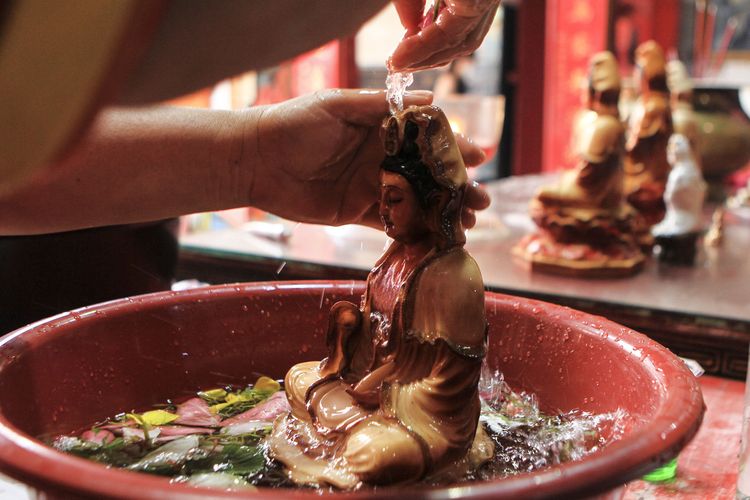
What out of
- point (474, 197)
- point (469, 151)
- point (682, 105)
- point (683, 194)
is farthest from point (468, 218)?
point (682, 105)

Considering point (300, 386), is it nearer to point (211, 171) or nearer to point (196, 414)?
point (196, 414)

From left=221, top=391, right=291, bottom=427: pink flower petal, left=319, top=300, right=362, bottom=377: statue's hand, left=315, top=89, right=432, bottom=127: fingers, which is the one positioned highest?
left=315, top=89, right=432, bottom=127: fingers

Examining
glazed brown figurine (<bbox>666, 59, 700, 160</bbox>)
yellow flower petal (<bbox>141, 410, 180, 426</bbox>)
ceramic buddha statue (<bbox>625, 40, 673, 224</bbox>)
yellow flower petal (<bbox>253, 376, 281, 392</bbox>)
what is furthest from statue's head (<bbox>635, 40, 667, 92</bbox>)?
yellow flower petal (<bbox>141, 410, 180, 426</bbox>)

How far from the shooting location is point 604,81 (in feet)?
6.96

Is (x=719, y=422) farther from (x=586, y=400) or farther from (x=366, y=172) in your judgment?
(x=366, y=172)

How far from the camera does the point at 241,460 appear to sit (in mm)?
831

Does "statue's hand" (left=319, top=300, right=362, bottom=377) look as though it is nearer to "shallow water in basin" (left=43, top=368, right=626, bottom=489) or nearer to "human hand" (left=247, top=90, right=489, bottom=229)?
"shallow water in basin" (left=43, top=368, right=626, bottom=489)

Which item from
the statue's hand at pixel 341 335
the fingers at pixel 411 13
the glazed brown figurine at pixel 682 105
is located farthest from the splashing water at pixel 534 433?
the glazed brown figurine at pixel 682 105

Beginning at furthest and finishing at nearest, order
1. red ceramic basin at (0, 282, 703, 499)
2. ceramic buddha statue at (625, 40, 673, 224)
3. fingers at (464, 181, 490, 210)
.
Answer: ceramic buddha statue at (625, 40, 673, 224) → fingers at (464, 181, 490, 210) → red ceramic basin at (0, 282, 703, 499)

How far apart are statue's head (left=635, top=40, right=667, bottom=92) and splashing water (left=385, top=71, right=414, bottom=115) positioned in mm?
1632

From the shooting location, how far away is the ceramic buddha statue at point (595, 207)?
2094mm

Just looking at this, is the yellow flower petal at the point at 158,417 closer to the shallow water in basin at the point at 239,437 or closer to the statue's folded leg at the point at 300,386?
the shallow water in basin at the point at 239,437

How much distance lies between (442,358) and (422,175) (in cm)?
17

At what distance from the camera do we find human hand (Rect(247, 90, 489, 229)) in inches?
40.8
